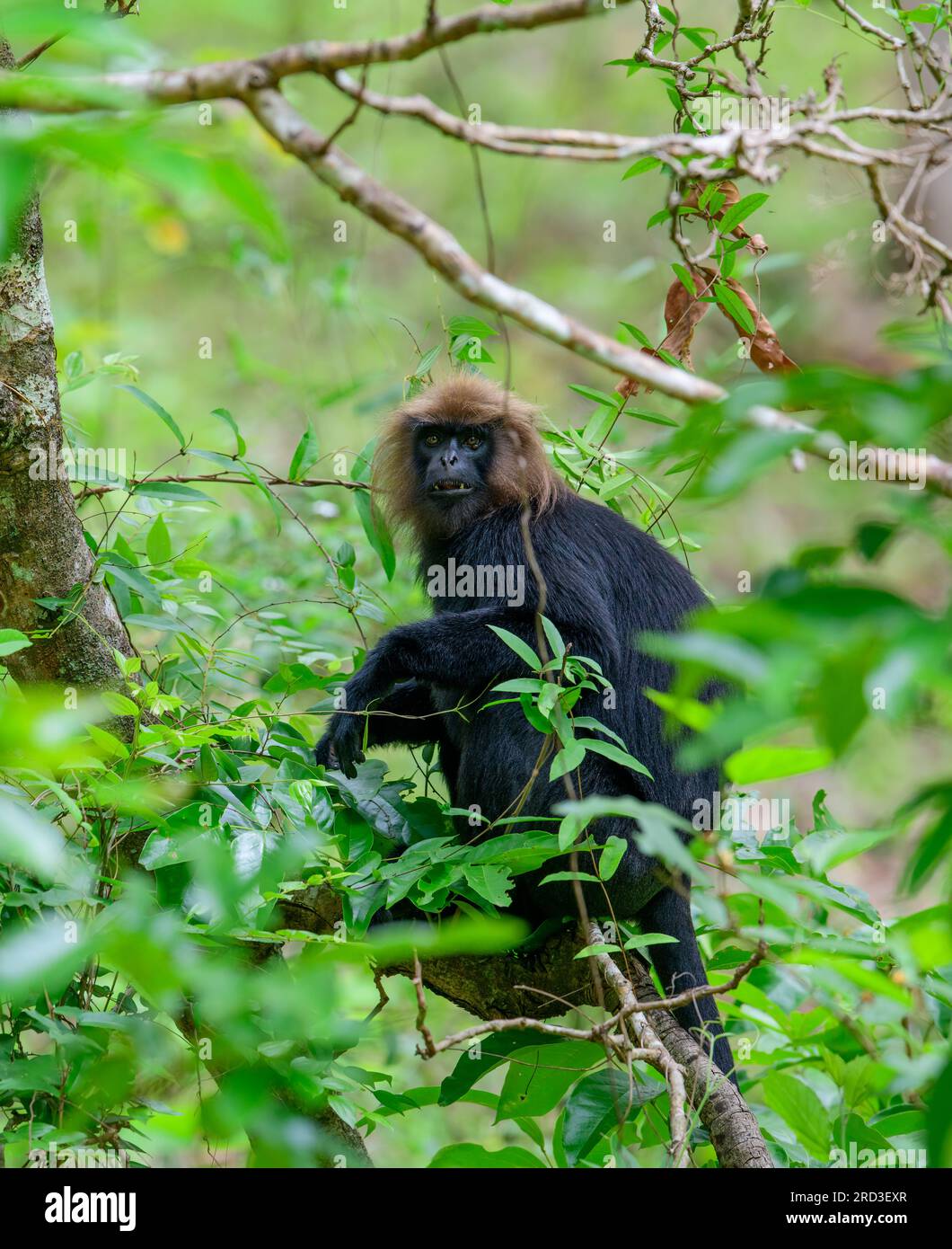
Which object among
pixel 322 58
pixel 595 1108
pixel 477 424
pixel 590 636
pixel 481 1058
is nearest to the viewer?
pixel 322 58

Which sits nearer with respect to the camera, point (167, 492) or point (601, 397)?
point (167, 492)

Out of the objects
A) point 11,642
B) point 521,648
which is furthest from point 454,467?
point 11,642

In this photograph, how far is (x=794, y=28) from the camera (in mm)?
13164

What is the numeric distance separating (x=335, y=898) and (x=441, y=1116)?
4672 mm

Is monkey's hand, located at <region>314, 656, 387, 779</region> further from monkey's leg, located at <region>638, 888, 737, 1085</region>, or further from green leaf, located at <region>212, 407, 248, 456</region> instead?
monkey's leg, located at <region>638, 888, 737, 1085</region>

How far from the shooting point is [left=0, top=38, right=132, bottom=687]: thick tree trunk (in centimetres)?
321

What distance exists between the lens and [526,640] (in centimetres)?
430

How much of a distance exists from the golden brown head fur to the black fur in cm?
12

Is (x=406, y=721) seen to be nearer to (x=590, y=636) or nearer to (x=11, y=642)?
(x=590, y=636)

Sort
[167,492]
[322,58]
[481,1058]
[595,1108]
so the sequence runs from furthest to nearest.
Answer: [167,492] < [481,1058] < [595,1108] < [322,58]

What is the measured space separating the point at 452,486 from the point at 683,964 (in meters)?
2.12

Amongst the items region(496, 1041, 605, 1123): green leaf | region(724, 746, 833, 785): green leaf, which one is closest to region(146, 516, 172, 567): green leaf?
region(496, 1041, 605, 1123): green leaf

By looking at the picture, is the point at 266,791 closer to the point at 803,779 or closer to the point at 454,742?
the point at 454,742

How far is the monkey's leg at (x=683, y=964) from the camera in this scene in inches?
145
